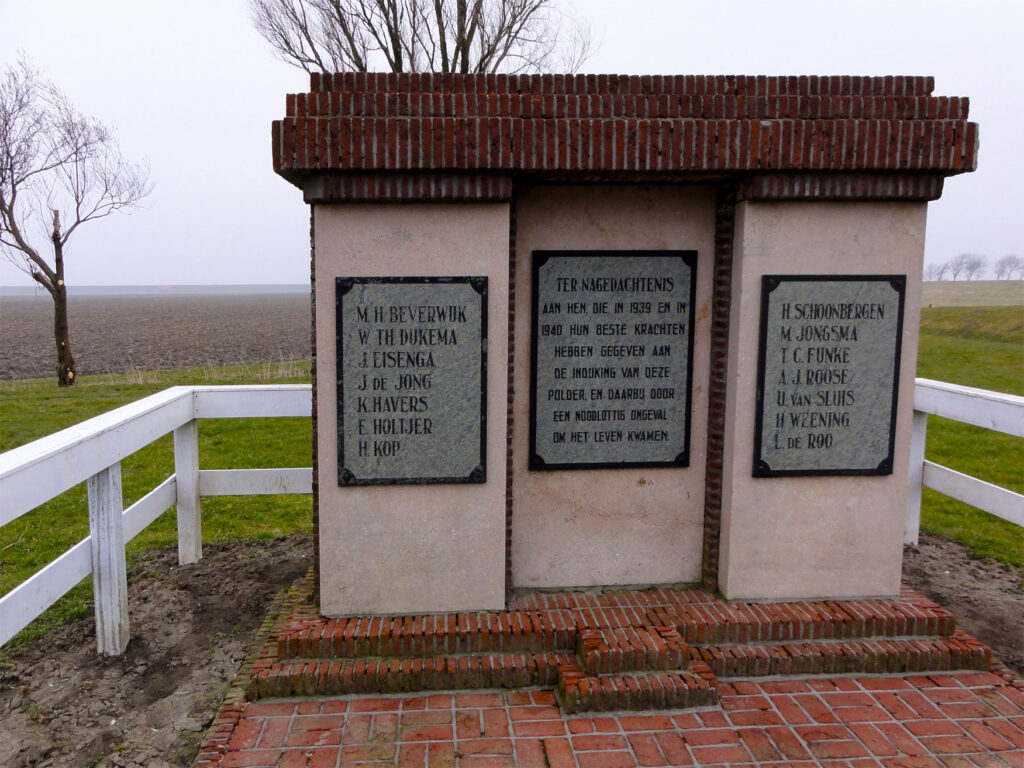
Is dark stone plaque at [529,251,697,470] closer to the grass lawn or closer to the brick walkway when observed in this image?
the brick walkway

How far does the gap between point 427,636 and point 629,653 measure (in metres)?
1.15

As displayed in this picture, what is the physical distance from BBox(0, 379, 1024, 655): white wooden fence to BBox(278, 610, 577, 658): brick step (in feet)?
3.80

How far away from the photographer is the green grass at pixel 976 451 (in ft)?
22.8

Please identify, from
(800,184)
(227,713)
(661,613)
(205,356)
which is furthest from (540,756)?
(205,356)

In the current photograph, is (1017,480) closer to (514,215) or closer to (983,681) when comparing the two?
(983,681)

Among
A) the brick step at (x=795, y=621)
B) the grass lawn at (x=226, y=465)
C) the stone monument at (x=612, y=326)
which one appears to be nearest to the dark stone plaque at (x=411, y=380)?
the stone monument at (x=612, y=326)

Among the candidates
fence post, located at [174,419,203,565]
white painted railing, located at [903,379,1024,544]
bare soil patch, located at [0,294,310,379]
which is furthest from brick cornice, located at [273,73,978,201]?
bare soil patch, located at [0,294,310,379]

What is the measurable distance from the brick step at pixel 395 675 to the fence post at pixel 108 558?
1.04m

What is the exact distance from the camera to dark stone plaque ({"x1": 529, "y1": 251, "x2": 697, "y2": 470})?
4816 mm

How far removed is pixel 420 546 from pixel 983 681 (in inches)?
131

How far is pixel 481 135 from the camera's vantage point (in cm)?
421

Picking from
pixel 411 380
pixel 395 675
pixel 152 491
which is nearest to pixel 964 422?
pixel 411 380

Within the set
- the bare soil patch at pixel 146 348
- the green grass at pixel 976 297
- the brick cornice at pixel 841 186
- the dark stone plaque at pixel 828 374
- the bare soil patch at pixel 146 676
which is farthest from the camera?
the green grass at pixel 976 297

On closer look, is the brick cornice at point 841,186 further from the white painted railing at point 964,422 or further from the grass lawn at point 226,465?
the grass lawn at point 226,465
